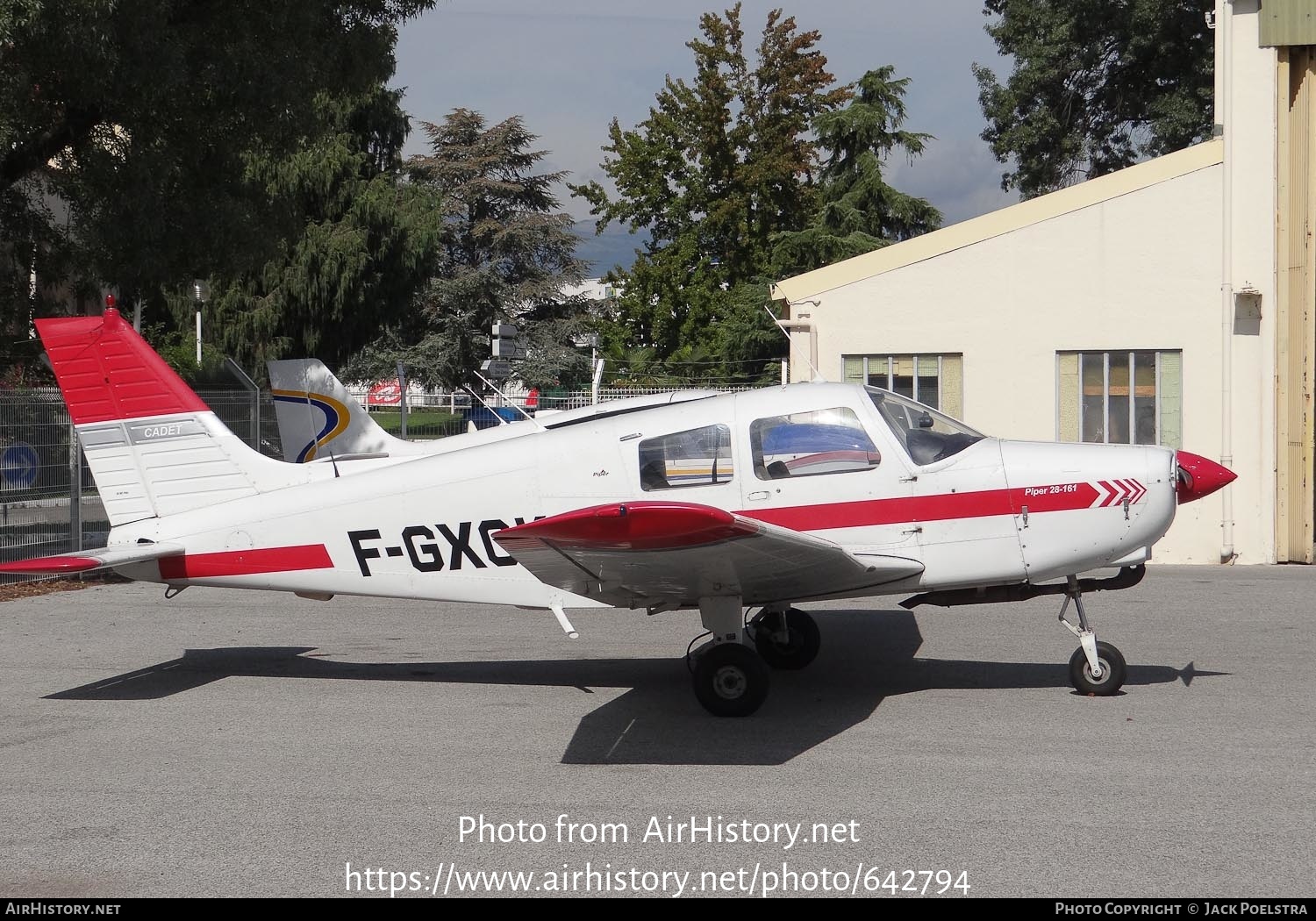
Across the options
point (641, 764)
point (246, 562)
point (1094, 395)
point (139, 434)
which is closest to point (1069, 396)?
point (1094, 395)

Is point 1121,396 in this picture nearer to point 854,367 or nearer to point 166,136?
point 854,367

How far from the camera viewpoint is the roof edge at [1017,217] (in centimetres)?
1438

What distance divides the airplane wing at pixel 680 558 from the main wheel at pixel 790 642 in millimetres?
1013

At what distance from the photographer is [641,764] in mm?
6312

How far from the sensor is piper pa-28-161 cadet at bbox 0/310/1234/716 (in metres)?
7.16

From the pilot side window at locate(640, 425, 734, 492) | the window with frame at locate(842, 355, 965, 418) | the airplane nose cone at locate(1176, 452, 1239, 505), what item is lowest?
the airplane nose cone at locate(1176, 452, 1239, 505)

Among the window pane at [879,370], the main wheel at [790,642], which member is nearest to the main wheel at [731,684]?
the main wheel at [790,642]

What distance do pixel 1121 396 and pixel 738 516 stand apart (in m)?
9.09

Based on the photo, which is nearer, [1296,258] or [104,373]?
[104,373]

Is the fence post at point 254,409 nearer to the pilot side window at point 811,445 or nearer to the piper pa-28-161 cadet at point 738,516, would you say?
the piper pa-28-161 cadet at point 738,516

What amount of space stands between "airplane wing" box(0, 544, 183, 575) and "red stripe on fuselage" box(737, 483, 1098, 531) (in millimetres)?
3728

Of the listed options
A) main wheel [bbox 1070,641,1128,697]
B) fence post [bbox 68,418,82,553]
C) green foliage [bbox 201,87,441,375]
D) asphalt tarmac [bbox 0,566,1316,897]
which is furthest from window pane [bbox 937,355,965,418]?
green foliage [bbox 201,87,441,375]

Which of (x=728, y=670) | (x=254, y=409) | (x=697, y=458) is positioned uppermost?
(x=254, y=409)

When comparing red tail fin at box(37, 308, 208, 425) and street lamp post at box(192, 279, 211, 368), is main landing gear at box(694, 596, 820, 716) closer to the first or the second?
red tail fin at box(37, 308, 208, 425)
